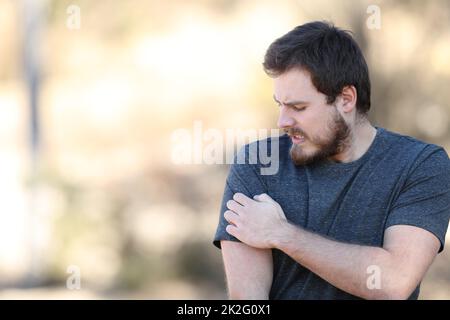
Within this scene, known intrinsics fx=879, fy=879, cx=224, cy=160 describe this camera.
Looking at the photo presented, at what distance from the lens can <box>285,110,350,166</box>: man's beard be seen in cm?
304

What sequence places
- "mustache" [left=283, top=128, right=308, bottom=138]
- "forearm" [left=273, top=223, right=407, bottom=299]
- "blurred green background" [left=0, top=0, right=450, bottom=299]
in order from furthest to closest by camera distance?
"blurred green background" [left=0, top=0, right=450, bottom=299] < "mustache" [left=283, top=128, right=308, bottom=138] < "forearm" [left=273, top=223, right=407, bottom=299]

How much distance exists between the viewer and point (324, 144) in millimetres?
3051

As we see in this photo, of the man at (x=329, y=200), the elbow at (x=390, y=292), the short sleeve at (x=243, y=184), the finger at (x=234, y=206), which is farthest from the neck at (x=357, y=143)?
the elbow at (x=390, y=292)

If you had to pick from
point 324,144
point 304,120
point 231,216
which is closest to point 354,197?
point 324,144

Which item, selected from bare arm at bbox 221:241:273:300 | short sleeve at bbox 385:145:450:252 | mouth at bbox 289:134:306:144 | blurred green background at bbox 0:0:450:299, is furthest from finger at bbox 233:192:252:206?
blurred green background at bbox 0:0:450:299

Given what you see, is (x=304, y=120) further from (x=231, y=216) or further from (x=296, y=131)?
(x=231, y=216)

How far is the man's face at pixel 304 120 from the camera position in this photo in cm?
302

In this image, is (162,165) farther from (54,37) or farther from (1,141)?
(54,37)

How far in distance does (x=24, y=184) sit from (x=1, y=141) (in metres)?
2.81

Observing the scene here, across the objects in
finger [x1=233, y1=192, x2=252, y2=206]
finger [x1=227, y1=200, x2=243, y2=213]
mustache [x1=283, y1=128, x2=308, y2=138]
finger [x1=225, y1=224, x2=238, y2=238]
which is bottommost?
finger [x1=225, y1=224, x2=238, y2=238]

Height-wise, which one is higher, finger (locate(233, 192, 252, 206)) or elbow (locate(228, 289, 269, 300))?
finger (locate(233, 192, 252, 206))

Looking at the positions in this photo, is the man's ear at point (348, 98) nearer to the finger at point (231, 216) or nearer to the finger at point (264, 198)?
the finger at point (264, 198)

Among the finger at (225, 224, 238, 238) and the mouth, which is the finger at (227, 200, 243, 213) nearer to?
the finger at (225, 224, 238, 238)

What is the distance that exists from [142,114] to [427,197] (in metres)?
8.27
